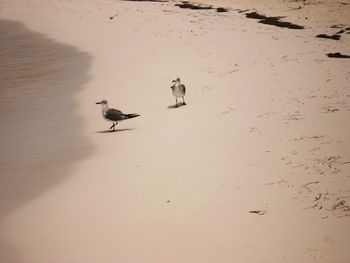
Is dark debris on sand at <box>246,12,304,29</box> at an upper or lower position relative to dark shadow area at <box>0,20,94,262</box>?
upper

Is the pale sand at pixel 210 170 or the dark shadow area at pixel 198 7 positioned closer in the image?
the pale sand at pixel 210 170

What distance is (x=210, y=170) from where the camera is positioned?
21.6 feet

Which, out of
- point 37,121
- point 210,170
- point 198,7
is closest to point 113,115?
point 37,121

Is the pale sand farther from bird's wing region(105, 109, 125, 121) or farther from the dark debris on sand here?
the dark debris on sand

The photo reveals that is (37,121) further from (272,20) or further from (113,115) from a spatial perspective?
(272,20)

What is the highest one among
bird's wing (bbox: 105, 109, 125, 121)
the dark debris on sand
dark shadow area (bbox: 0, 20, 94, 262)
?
the dark debris on sand

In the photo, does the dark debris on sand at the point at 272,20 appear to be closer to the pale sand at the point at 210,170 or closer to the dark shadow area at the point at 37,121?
the pale sand at the point at 210,170

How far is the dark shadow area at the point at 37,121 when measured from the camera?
23.3 ft

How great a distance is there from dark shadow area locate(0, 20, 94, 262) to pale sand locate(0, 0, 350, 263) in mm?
269

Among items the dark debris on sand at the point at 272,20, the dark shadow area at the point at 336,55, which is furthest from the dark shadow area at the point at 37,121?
the dark debris on sand at the point at 272,20

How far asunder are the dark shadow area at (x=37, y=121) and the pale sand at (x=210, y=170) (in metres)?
0.27

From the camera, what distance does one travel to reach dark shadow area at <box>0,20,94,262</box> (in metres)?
7.11

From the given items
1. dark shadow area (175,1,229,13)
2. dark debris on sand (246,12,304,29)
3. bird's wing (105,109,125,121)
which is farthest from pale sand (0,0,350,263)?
dark shadow area (175,1,229,13)

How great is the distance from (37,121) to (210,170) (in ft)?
17.2
